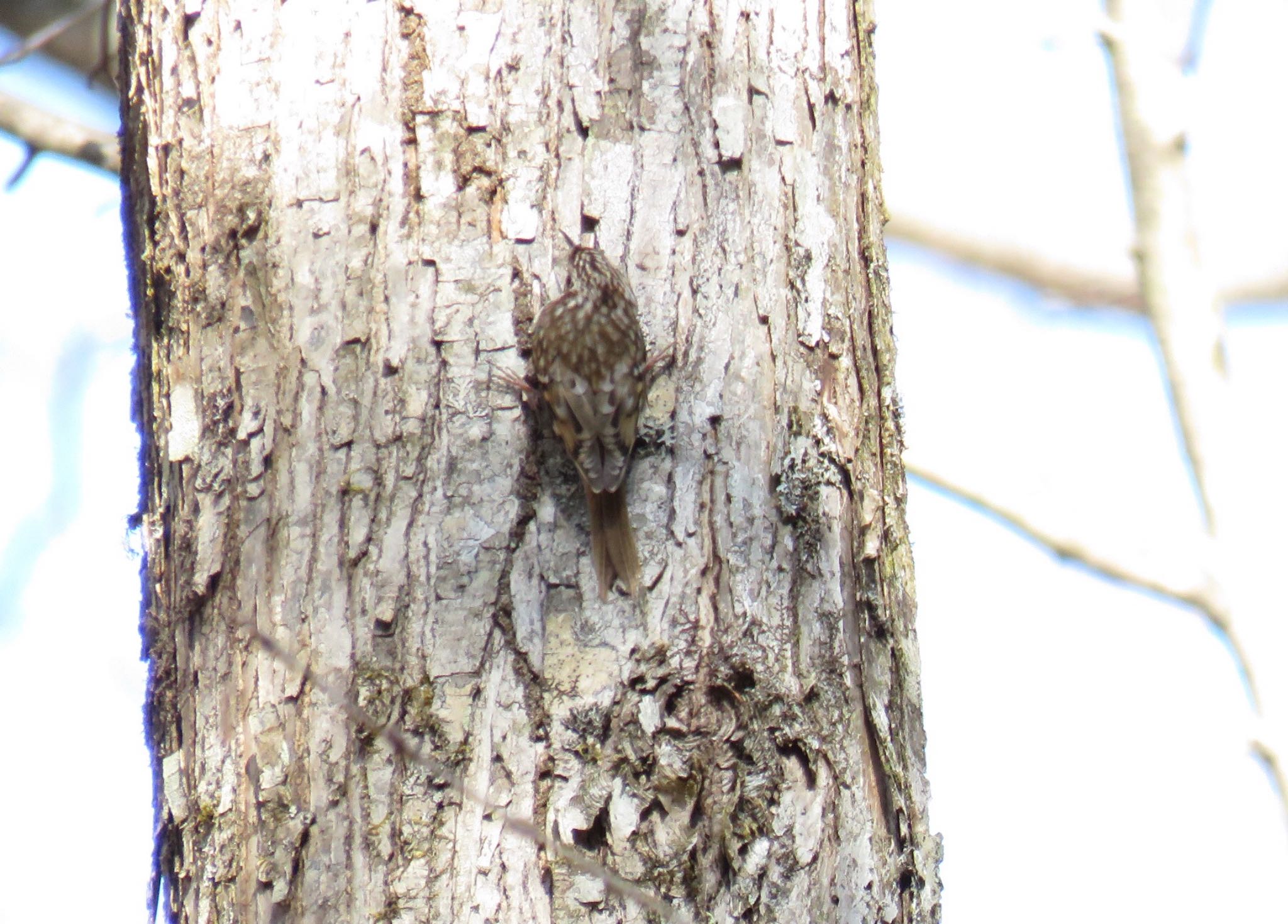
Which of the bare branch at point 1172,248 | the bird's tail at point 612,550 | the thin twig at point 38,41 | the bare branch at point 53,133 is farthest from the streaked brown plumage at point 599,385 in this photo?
the bare branch at point 1172,248

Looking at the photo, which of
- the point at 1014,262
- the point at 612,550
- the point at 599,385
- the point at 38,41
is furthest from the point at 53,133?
the point at 1014,262

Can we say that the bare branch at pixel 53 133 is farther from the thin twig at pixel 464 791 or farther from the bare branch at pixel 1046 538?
the bare branch at pixel 1046 538

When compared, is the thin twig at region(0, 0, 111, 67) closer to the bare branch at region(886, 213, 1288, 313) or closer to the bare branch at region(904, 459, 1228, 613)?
the bare branch at region(904, 459, 1228, 613)

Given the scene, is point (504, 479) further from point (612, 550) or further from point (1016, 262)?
point (1016, 262)

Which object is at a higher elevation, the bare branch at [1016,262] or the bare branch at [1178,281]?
the bare branch at [1016,262]

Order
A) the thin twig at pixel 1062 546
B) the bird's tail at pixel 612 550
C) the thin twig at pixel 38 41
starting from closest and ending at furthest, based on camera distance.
Answer: the bird's tail at pixel 612 550 → the thin twig at pixel 38 41 → the thin twig at pixel 1062 546

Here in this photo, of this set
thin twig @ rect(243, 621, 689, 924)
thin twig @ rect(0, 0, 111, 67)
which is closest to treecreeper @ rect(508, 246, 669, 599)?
thin twig @ rect(243, 621, 689, 924)
